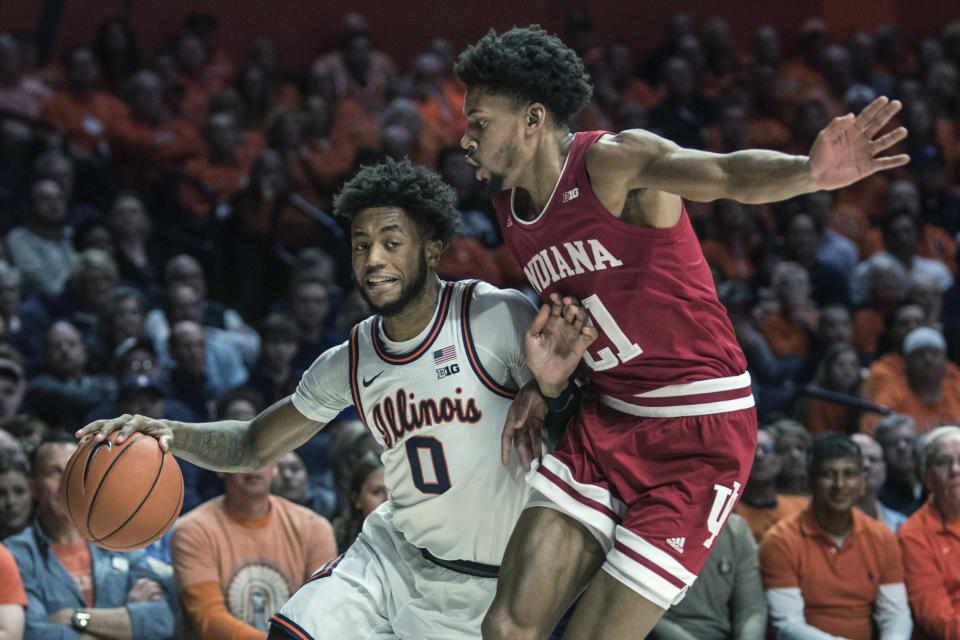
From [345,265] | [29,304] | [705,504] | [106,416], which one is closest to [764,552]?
[705,504]

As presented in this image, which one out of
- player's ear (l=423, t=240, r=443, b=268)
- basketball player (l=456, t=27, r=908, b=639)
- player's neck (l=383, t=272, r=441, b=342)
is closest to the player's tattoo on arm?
player's neck (l=383, t=272, r=441, b=342)

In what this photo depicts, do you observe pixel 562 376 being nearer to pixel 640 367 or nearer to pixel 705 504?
pixel 640 367

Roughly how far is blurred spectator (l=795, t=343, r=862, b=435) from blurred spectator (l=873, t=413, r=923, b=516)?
41 centimetres

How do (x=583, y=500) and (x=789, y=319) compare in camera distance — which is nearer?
(x=583, y=500)

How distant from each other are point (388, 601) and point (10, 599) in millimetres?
1752

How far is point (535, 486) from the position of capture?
3311 mm

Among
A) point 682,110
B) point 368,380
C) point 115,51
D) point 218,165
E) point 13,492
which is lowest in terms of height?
point 13,492

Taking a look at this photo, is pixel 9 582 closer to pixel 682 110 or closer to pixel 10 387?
pixel 10 387

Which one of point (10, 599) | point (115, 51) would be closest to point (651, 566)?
point (10, 599)

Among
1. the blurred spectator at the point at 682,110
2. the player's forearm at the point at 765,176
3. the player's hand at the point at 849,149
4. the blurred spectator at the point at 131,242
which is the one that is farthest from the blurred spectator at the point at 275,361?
the blurred spectator at the point at 682,110

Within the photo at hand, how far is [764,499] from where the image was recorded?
231 inches

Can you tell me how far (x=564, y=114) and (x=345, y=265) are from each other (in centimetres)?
477

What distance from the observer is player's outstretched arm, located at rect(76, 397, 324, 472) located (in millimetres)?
3807

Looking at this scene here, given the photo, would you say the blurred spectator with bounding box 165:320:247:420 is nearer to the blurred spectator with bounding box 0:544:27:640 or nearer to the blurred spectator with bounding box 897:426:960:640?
the blurred spectator with bounding box 0:544:27:640
